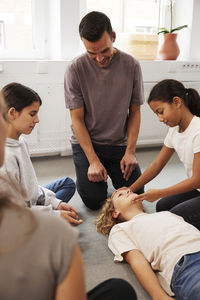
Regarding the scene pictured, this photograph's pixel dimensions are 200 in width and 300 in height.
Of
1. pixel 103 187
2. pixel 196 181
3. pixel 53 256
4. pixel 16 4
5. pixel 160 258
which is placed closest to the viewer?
pixel 53 256

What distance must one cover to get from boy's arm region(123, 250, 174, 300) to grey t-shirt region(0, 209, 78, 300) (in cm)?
79

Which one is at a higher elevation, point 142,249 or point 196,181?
point 196,181

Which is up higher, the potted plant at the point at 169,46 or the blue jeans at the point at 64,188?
the potted plant at the point at 169,46

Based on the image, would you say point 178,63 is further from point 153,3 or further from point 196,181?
point 196,181

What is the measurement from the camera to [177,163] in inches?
114

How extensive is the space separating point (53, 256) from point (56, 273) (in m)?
0.04

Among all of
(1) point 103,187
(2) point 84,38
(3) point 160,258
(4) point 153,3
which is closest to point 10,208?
(3) point 160,258

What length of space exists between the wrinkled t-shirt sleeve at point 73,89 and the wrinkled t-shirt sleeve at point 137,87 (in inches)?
12.9

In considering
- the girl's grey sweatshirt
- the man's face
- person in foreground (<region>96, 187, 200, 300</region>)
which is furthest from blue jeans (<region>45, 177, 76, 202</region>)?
the man's face

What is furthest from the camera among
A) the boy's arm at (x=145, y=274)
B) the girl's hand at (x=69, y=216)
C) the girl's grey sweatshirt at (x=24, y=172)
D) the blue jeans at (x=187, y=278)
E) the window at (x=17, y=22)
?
the window at (x=17, y=22)

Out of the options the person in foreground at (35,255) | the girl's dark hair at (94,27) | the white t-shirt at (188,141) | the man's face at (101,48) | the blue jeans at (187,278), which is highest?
the girl's dark hair at (94,27)

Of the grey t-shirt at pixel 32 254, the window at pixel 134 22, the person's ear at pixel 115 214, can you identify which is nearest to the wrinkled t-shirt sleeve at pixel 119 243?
the person's ear at pixel 115 214

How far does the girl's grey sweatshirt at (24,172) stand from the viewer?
4.54 feet

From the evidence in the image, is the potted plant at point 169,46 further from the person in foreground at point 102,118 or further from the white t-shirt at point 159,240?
the white t-shirt at point 159,240
